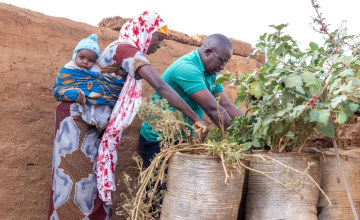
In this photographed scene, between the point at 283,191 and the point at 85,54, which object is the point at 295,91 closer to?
the point at 283,191

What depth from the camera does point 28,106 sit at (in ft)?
10.3

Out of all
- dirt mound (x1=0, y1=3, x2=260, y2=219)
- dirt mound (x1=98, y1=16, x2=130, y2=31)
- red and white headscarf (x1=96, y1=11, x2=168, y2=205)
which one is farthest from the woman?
dirt mound (x1=98, y1=16, x2=130, y2=31)

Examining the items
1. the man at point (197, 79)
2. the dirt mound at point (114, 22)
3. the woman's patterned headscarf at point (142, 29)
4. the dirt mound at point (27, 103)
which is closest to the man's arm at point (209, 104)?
the man at point (197, 79)

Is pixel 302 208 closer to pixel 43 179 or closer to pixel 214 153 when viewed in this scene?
pixel 214 153

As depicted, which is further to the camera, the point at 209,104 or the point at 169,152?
the point at 209,104

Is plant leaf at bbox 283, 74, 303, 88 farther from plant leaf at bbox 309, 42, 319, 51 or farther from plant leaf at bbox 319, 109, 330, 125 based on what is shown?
plant leaf at bbox 309, 42, 319, 51

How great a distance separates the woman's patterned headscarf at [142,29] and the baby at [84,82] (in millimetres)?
249

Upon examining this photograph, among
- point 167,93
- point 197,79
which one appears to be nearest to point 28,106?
point 167,93

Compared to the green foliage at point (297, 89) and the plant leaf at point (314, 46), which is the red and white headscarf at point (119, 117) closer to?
the green foliage at point (297, 89)

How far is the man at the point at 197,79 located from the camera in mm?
2963

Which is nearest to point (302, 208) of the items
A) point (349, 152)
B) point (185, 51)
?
point (349, 152)

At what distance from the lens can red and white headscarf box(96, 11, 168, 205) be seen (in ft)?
9.41

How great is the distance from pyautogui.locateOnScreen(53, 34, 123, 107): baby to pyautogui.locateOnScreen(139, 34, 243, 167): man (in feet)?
1.22

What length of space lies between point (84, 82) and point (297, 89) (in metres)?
1.37
